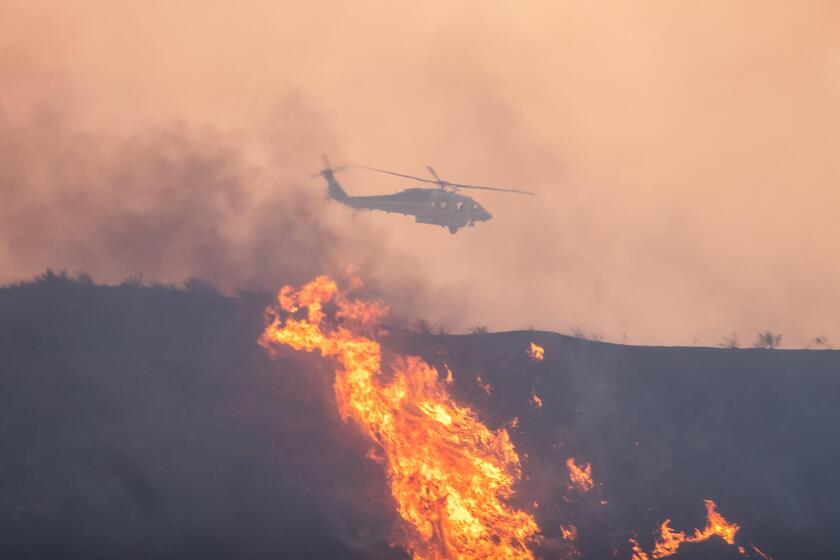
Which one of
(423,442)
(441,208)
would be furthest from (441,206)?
(423,442)

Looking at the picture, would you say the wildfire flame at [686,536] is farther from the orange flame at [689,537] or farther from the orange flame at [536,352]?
the orange flame at [536,352]

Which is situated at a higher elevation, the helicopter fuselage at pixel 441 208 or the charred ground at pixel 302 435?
the helicopter fuselage at pixel 441 208

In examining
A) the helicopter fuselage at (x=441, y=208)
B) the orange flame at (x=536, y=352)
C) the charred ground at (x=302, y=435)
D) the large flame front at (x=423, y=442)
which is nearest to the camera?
the charred ground at (x=302, y=435)

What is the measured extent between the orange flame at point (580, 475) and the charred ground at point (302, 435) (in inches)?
23.4

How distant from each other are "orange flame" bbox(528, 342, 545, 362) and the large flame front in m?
7.35

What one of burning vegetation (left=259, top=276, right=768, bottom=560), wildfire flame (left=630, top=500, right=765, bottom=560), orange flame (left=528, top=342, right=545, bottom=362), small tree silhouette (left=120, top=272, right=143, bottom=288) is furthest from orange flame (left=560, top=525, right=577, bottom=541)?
small tree silhouette (left=120, top=272, right=143, bottom=288)

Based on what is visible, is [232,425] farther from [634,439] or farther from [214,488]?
[634,439]

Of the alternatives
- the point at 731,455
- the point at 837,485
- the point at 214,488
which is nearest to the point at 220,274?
the point at 214,488

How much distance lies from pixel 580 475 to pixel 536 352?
970cm

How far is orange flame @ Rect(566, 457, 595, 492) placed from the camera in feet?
193

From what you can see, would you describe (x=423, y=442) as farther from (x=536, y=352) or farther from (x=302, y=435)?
(x=536, y=352)

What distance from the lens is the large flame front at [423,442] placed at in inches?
2154

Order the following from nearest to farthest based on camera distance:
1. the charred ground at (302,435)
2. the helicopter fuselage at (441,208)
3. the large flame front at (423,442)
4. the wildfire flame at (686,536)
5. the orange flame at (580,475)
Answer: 1. the charred ground at (302,435)
2. the large flame front at (423,442)
3. the wildfire flame at (686,536)
4. the orange flame at (580,475)
5. the helicopter fuselage at (441,208)

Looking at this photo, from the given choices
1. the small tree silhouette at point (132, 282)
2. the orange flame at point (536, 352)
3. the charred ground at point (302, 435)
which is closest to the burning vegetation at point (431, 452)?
the charred ground at point (302, 435)
